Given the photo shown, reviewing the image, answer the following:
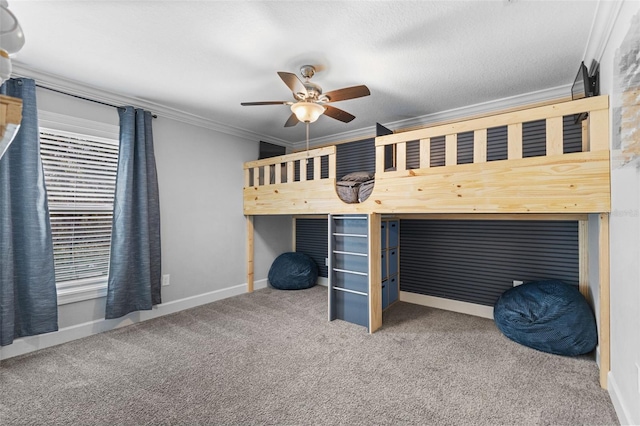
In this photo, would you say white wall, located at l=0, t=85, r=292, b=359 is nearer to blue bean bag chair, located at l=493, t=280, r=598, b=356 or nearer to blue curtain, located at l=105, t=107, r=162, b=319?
blue curtain, located at l=105, t=107, r=162, b=319

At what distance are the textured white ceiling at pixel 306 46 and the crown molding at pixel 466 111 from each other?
0.31ft

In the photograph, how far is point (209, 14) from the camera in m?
1.76

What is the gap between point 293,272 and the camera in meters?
4.17

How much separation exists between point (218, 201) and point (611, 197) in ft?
12.1

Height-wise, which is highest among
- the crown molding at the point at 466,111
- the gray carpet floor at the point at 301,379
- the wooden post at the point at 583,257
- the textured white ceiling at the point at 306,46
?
the textured white ceiling at the point at 306,46

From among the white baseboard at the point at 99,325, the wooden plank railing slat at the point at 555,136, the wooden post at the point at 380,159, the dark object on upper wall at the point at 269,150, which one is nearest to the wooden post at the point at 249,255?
the white baseboard at the point at 99,325

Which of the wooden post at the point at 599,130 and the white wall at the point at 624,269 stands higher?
the wooden post at the point at 599,130

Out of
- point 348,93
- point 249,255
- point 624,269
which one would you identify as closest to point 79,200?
point 249,255

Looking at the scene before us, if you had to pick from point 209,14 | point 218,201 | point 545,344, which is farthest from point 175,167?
point 545,344

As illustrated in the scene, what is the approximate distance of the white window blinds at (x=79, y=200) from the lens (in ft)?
8.47

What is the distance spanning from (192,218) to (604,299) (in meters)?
3.77

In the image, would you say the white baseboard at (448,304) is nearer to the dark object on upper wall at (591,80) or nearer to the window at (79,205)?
the dark object on upper wall at (591,80)

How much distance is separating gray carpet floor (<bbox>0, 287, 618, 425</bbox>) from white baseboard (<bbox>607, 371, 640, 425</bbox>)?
49 mm

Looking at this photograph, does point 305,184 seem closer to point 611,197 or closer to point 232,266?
point 232,266
